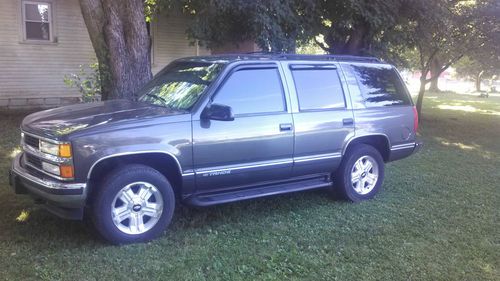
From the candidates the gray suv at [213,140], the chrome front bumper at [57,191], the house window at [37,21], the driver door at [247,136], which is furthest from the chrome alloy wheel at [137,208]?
the house window at [37,21]

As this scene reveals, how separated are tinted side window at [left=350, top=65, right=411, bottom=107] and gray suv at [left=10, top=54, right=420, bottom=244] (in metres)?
0.02

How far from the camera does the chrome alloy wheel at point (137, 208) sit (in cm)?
453

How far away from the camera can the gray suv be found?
4379 mm

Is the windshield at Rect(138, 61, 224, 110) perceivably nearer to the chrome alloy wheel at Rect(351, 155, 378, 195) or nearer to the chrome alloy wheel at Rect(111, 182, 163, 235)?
the chrome alloy wheel at Rect(111, 182, 163, 235)

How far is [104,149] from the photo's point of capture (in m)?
4.29

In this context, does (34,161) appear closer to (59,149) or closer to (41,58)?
(59,149)

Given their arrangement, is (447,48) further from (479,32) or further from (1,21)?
(1,21)

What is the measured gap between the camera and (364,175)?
6.38 m

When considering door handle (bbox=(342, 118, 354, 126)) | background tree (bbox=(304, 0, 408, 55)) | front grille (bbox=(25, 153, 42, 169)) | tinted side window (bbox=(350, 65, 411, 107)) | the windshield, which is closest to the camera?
front grille (bbox=(25, 153, 42, 169))

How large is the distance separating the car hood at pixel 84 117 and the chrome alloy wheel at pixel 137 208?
2.16 feet

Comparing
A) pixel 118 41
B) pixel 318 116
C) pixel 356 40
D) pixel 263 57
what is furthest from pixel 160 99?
pixel 356 40

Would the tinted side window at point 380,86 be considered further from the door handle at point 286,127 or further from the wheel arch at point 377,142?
the door handle at point 286,127

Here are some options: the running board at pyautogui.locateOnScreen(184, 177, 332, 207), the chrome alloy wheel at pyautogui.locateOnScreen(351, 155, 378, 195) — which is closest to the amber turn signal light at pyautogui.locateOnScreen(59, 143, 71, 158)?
the running board at pyautogui.locateOnScreen(184, 177, 332, 207)

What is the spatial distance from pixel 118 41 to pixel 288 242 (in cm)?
498
